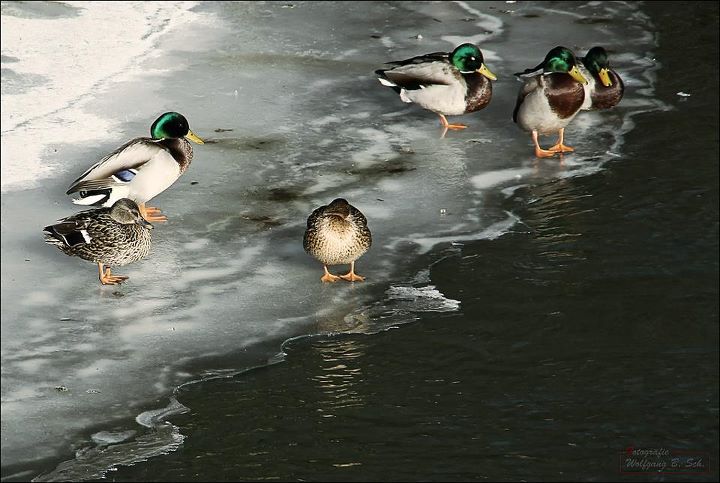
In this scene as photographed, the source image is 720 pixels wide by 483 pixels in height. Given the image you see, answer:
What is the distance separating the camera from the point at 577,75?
924cm

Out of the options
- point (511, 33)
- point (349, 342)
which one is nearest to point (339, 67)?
point (511, 33)

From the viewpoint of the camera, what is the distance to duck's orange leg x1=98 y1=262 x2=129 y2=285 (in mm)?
7121

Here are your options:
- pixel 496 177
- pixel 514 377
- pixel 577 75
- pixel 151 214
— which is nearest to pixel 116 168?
pixel 151 214

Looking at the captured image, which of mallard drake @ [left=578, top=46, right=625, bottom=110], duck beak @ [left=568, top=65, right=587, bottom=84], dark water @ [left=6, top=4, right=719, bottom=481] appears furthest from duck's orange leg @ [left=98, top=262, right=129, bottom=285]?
mallard drake @ [left=578, top=46, right=625, bottom=110]

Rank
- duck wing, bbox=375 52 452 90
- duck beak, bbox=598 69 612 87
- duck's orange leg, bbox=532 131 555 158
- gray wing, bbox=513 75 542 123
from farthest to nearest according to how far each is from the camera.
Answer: duck wing, bbox=375 52 452 90
duck beak, bbox=598 69 612 87
gray wing, bbox=513 75 542 123
duck's orange leg, bbox=532 131 555 158

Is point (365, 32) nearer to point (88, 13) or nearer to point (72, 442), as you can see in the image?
point (88, 13)

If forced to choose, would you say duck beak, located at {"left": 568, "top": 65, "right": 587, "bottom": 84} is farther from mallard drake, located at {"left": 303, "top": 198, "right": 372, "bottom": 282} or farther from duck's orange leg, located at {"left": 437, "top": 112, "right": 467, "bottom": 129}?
mallard drake, located at {"left": 303, "top": 198, "right": 372, "bottom": 282}

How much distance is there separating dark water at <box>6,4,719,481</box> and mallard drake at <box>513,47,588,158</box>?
3.91 ft

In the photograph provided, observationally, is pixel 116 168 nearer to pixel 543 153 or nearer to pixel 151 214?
pixel 151 214

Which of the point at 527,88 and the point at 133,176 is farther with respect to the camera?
the point at 527,88

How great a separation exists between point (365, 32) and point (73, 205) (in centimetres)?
475

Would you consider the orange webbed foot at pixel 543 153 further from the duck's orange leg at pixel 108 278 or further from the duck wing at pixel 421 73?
the duck's orange leg at pixel 108 278

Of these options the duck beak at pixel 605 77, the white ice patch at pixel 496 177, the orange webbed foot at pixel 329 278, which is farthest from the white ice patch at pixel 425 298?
the duck beak at pixel 605 77

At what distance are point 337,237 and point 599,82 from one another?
3.50 metres
